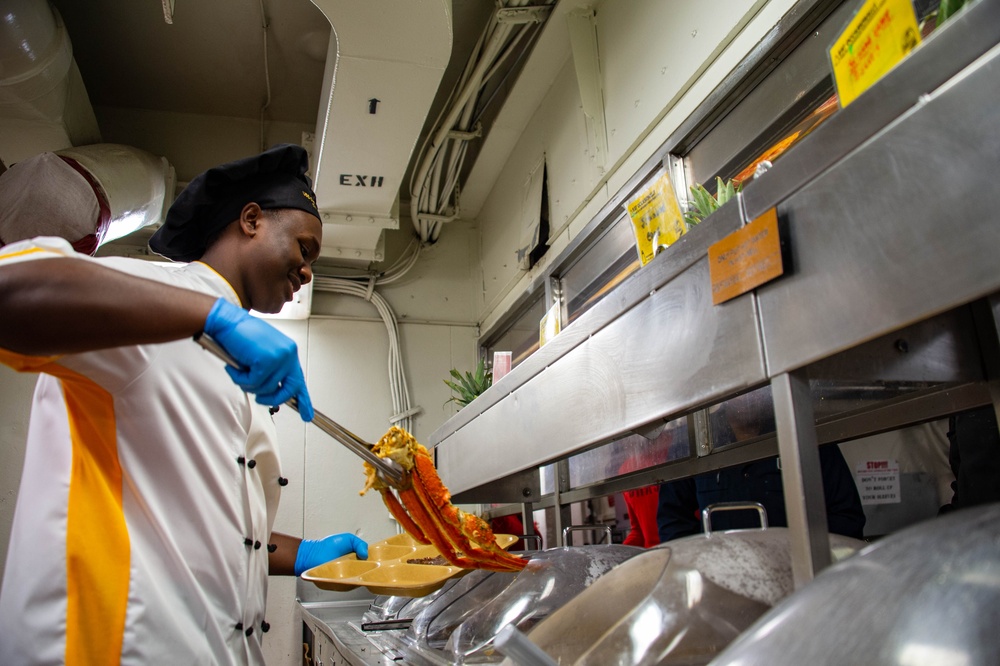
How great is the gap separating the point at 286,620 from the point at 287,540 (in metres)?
2.24

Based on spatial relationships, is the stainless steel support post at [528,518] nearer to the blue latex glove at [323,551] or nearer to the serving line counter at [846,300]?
the blue latex glove at [323,551]

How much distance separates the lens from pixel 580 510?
483cm

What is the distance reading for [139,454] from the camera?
4.14 ft

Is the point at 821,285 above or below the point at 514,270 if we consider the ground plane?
below

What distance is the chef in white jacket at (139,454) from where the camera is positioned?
3.23 ft

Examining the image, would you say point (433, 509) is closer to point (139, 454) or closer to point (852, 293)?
point (139, 454)

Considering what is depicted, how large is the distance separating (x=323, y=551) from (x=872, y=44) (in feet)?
5.87

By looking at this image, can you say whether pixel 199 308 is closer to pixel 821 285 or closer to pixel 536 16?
pixel 821 285

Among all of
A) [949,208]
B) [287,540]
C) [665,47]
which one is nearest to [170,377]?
[287,540]

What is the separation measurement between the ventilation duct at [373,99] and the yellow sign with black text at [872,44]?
1.94 metres

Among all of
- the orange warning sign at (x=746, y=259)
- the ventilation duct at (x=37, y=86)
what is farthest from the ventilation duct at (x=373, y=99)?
the orange warning sign at (x=746, y=259)

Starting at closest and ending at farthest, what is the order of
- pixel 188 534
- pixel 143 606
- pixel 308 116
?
1. pixel 143 606
2. pixel 188 534
3. pixel 308 116

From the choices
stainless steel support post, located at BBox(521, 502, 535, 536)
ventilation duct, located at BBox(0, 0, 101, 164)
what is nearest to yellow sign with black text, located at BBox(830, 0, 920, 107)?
stainless steel support post, located at BBox(521, 502, 535, 536)

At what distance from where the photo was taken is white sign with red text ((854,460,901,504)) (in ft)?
7.76
